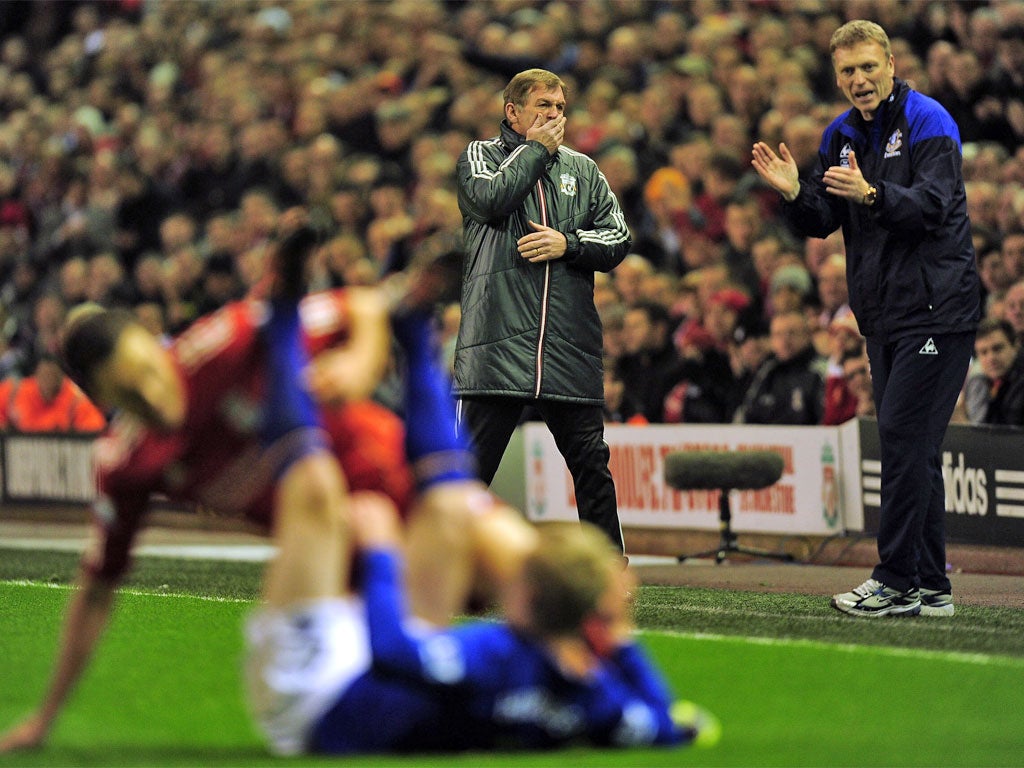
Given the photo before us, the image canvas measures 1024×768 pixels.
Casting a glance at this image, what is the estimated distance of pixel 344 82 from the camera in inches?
774

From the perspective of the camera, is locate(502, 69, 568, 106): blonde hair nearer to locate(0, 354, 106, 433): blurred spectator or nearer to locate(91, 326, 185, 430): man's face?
locate(91, 326, 185, 430): man's face

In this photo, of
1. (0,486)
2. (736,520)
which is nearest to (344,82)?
(0,486)

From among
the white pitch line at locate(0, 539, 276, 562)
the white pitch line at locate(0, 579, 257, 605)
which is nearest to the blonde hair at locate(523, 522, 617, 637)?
the white pitch line at locate(0, 579, 257, 605)

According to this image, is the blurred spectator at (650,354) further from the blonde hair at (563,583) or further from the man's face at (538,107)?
the blonde hair at (563,583)

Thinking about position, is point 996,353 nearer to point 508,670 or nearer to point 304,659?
point 508,670

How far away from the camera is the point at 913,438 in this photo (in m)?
7.82

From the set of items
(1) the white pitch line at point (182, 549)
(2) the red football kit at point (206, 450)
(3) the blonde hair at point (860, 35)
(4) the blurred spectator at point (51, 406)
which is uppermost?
(3) the blonde hair at point (860, 35)

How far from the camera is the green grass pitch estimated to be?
201 inches

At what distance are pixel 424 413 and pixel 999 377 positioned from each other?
6.10m

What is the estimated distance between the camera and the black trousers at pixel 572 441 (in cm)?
817

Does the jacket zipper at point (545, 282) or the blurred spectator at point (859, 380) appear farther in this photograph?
the blurred spectator at point (859, 380)

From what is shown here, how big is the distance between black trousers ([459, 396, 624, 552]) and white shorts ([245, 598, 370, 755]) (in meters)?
3.26

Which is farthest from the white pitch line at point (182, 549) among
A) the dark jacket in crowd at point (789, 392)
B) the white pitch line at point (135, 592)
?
the dark jacket in crowd at point (789, 392)

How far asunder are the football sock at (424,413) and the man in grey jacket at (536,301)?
2671 mm
